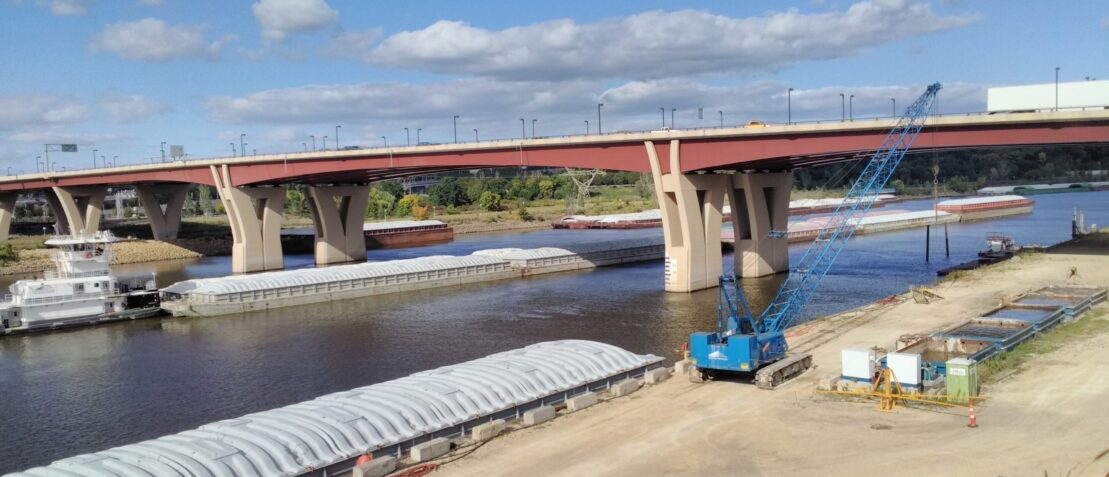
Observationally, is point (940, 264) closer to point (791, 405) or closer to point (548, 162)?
point (548, 162)

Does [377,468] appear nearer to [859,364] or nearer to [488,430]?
[488,430]

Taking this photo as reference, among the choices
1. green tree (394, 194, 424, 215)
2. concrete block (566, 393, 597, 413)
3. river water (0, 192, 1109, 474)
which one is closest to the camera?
concrete block (566, 393, 597, 413)

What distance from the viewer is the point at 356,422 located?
27781mm

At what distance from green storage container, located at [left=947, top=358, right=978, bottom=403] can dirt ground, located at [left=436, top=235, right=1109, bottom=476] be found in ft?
2.76

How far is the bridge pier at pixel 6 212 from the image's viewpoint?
444ft

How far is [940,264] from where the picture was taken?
88188mm

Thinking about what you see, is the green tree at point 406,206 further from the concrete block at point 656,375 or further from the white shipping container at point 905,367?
the white shipping container at point 905,367

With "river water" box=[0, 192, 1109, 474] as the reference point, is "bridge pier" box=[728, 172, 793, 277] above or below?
above

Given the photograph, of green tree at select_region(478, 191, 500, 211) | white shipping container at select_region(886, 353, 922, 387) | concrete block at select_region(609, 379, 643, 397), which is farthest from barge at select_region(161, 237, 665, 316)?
green tree at select_region(478, 191, 500, 211)

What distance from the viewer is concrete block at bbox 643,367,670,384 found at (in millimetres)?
37094

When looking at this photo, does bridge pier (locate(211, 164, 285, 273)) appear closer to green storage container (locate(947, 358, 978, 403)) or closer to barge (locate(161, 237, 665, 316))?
barge (locate(161, 237, 665, 316))

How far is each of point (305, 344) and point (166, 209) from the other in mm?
94787

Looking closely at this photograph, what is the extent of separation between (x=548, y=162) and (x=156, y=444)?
59.6m

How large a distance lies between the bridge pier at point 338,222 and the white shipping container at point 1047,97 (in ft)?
244
